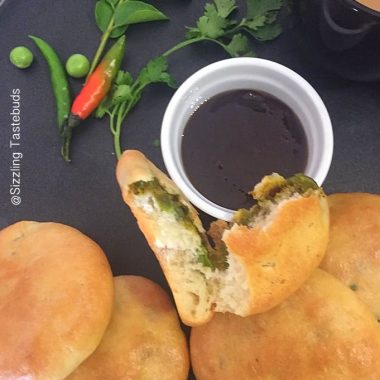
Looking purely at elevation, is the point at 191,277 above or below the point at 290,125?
below

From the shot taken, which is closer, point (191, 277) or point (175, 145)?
point (191, 277)

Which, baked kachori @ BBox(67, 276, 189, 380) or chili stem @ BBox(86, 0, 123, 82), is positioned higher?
chili stem @ BBox(86, 0, 123, 82)

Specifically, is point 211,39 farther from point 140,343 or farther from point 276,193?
point 140,343

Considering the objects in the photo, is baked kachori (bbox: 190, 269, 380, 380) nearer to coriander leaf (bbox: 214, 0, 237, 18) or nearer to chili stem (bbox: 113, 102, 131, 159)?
chili stem (bbox: 113, 102, 131, 159)

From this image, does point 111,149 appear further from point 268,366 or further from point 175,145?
point 268,366

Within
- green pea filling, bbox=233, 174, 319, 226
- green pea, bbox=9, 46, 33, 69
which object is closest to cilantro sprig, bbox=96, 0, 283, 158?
green pea, bbox=9, 46, 33, 69

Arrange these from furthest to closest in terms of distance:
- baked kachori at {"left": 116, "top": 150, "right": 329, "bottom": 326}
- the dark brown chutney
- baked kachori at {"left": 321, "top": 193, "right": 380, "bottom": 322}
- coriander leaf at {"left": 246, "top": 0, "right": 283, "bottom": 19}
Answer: coriander leaf at {"left": 246, "top": 0, "right": 283, "bottom": 19}, the dark brown chutney, baked kachori at {"left": 321, "top": 193, "right": 380, "bottom": 322}, baked kachori at {"left": 116, "top": 150, "right": 329, "bottom": 326}

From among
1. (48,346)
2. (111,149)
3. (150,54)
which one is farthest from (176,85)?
(48,346)
